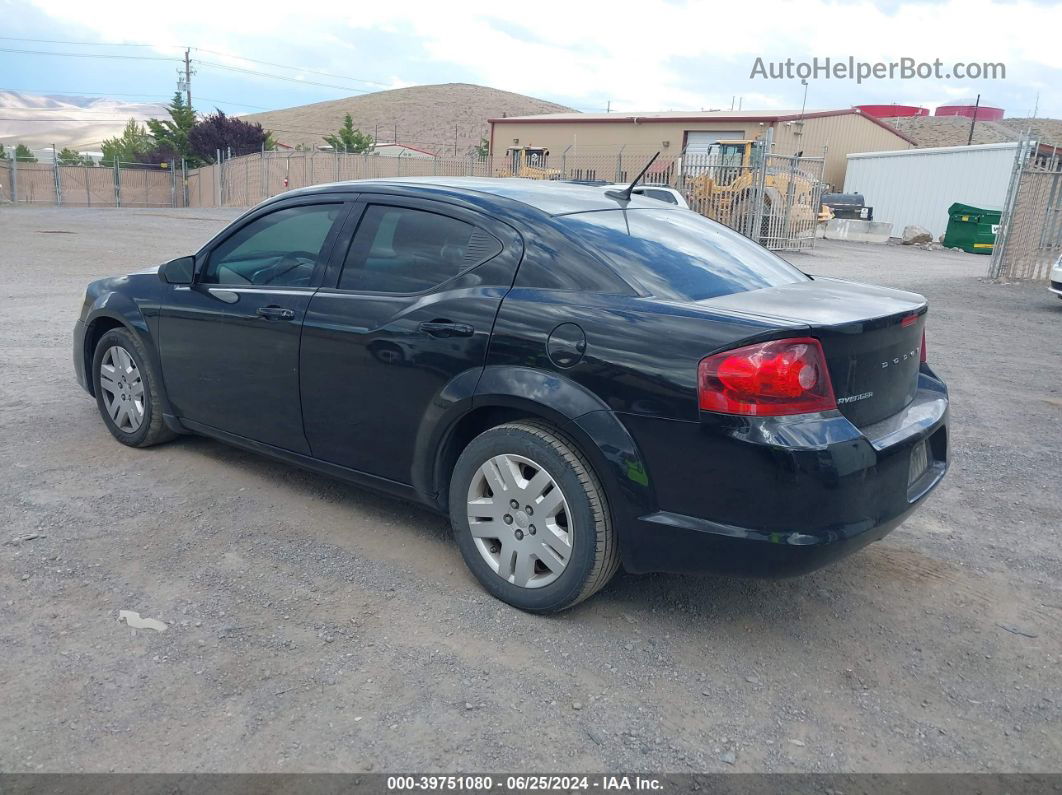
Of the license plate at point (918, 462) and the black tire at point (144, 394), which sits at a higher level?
the license plate at point (918, 462)

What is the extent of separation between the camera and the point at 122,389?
5.07m

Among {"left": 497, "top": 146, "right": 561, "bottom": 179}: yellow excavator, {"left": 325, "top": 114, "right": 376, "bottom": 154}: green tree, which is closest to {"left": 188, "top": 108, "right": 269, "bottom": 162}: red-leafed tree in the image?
{"left": 325, "top": 114, "right": 376, "bottom": 154}: green tree

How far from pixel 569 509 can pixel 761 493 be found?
693 mm

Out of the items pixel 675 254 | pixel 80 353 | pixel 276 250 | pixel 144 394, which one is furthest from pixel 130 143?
pixel 675 254

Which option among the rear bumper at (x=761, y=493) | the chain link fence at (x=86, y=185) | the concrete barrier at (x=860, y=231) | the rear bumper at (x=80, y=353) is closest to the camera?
the rear bumper at (x=761, y=493)

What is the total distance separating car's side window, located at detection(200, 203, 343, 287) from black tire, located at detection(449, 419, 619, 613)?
1332 mm

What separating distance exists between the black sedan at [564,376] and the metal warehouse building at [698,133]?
37.8 m

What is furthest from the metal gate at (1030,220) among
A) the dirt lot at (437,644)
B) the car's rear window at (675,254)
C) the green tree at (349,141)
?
the green tree at (349,141)

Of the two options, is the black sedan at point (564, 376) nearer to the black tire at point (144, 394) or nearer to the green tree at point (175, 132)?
the black tire at point (144, 394)

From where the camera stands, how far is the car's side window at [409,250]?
144 inches

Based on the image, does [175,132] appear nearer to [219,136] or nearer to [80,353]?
[219,136]

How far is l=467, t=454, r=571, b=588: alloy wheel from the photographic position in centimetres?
328

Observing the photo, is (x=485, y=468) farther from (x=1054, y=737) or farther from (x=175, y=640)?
(x=1054, y=737)

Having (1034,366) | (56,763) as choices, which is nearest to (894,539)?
(56,763)
